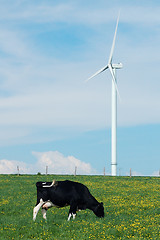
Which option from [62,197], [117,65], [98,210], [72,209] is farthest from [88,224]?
[117,65]

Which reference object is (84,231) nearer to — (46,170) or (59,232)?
(59,232)

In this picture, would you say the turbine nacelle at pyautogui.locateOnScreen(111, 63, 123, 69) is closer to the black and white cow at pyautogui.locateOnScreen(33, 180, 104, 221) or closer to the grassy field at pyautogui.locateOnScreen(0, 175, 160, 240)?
the grassy field at pyautogui.locateOnScreen(0, 175, 160, 240)

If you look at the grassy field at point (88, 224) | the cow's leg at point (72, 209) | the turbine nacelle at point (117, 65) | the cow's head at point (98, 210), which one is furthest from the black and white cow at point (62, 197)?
the turbine nacelle at point (117, 65)

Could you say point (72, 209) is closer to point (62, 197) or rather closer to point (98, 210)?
point (62, 197)

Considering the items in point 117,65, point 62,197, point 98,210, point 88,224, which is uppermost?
point 117,65

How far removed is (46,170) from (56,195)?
5504 centimetres

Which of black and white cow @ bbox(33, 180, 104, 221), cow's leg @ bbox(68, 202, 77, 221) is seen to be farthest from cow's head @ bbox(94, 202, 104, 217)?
cow's leg @ bbox(68, 202, 77, 221)

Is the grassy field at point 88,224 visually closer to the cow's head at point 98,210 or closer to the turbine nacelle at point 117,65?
the cow's head at point 98,210

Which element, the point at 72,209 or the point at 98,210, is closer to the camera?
the point at 72,209

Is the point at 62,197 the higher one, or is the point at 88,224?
the point at 62,197

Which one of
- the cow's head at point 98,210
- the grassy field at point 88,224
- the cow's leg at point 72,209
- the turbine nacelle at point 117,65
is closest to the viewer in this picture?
the grassy field at point 88,224

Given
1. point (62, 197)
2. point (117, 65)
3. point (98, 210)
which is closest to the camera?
point (62, 197)

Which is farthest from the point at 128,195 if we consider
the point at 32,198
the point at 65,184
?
the point at 65,184

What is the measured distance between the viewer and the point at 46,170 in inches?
2876
